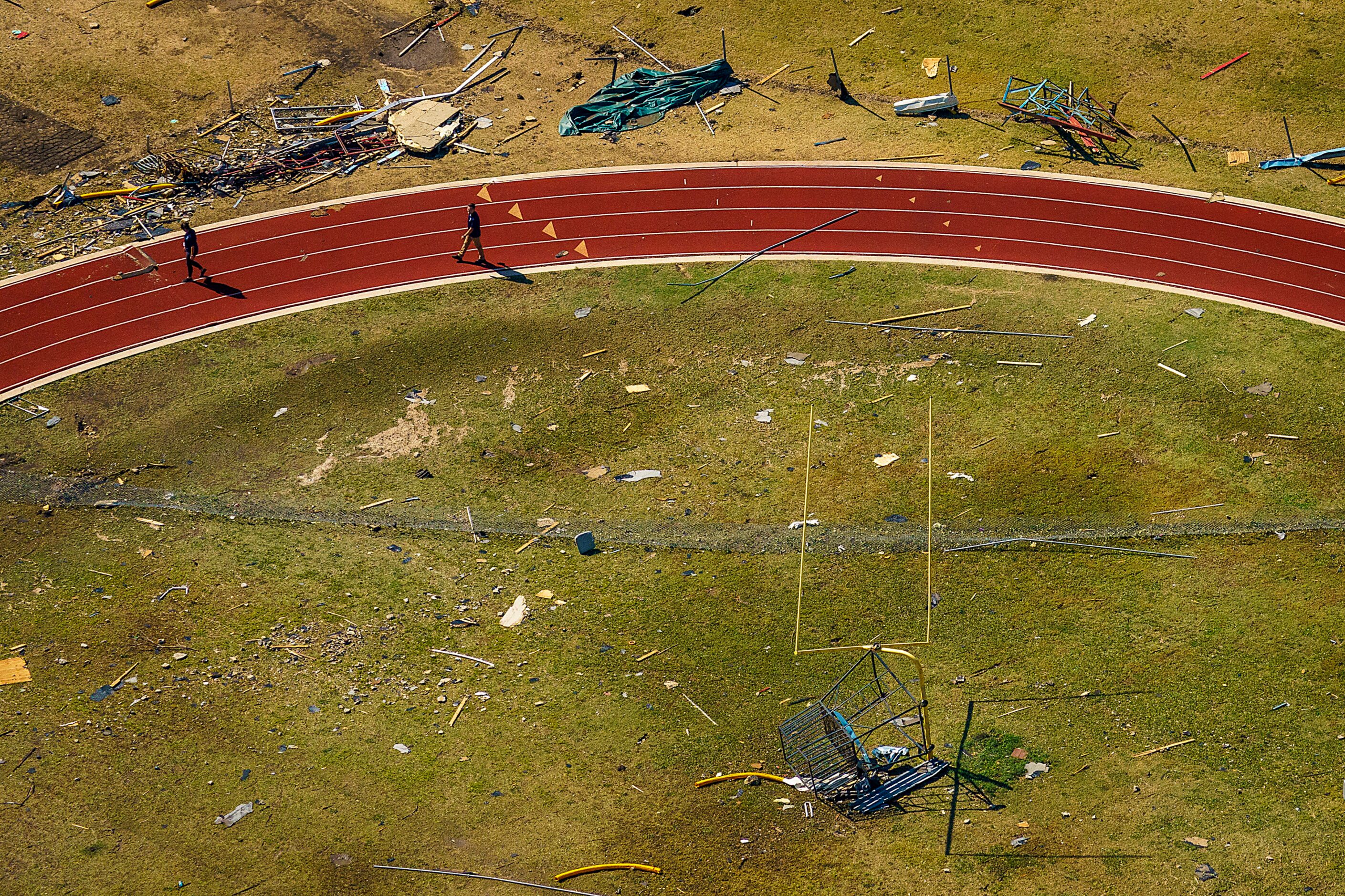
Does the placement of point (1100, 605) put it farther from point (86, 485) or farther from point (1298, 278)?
point (86, 485)

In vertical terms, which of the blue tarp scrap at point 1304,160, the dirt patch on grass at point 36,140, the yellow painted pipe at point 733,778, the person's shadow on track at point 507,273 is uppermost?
the dirt patch on grass at point 36,140

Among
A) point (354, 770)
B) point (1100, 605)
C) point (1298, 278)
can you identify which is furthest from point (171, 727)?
point (1298, 278)

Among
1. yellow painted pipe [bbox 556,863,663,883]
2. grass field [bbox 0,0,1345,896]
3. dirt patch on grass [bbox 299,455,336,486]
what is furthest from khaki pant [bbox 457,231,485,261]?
yellow painted pipe [bbox 556,863,663,883]

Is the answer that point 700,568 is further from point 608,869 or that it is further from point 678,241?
point 678,241

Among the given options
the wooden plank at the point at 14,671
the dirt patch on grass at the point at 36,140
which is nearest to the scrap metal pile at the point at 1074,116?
the dirt patch on grass at the point at 36,140

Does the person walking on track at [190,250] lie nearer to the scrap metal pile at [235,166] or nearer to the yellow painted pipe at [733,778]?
the scrap metal pile at [235,166]

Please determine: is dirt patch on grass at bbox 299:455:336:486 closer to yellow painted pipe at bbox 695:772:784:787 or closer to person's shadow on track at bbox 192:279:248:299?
person's shadow on track at bbox 192:279:248:299
